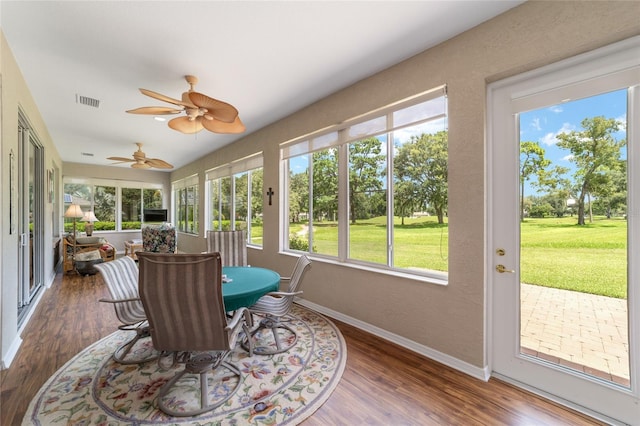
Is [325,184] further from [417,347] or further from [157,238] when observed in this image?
[157,238]

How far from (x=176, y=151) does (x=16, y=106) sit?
147 inches

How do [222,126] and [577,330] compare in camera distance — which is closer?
[577,330]

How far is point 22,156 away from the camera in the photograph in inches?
121

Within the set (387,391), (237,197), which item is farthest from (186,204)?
(387,391)

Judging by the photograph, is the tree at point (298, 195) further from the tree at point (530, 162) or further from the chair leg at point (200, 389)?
the tree at point (530, 162)

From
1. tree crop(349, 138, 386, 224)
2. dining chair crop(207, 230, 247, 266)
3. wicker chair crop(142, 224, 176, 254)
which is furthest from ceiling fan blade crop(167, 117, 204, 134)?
wicker chair crop(142, 224, 176, 254)

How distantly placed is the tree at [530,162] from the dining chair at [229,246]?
129 inches

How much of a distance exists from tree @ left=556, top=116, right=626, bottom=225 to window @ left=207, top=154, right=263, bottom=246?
4.05m

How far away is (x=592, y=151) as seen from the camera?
5.93 feet

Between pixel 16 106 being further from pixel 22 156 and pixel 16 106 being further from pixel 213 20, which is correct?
pixel 213 20

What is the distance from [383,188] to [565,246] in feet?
5.19

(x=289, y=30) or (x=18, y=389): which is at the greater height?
(x=289, y=30)

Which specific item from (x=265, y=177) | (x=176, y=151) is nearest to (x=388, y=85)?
(x=265, y=177)

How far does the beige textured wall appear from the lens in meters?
1.75
